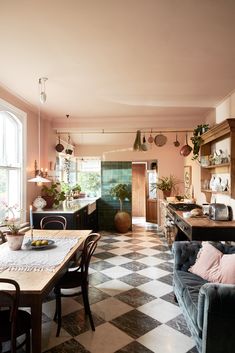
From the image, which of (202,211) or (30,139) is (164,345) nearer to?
(202,211)

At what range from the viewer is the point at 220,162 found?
3.66 meters

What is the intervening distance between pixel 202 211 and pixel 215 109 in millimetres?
1718

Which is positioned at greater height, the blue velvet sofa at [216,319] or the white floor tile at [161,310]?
the blue velvet sofa at [216,319]

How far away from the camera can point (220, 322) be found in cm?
168

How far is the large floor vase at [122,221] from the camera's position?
6.87 meters

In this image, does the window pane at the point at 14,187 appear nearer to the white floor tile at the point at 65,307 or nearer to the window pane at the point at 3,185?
the window pane at the point at 3,185

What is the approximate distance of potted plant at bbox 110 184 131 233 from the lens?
688 centimetres

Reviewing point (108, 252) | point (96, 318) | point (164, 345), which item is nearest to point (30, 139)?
point (108, 252)

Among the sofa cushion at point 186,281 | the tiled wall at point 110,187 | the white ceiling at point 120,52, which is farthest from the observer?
the tiled wall at point 110,187

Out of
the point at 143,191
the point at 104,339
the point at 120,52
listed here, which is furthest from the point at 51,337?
the point at 143,191

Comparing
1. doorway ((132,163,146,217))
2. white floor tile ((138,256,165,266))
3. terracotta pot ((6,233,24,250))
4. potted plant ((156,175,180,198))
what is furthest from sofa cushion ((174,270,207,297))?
doorway ((132,163,146,217))

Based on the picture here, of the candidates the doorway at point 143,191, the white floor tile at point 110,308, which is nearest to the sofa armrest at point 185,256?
the white floor tile at point 110,308

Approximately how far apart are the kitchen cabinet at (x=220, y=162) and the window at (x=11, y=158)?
2957mm

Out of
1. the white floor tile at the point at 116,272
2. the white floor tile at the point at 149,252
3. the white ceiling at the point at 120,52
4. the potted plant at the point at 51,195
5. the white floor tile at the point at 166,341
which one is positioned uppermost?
the white ceiling at the point at 120,52
